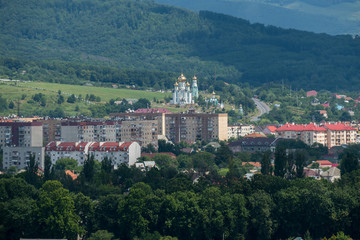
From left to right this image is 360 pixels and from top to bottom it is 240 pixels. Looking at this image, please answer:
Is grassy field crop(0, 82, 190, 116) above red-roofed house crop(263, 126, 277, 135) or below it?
above

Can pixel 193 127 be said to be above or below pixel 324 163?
above

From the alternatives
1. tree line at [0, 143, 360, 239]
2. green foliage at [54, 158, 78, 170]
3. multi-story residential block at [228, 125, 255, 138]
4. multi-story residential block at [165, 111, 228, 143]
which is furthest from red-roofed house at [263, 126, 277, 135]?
tree line at [0, 143, 360, 239]

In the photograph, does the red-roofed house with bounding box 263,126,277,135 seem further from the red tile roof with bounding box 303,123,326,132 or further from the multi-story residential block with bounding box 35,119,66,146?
the multi-story residential block with bounding box 35,119,66,146

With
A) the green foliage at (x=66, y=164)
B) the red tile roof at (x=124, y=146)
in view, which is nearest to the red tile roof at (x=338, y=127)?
the red tile roof at (x=124, y=146)

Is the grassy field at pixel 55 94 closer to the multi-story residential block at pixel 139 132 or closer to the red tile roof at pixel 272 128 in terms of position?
the red tile roof at pixel 272 128

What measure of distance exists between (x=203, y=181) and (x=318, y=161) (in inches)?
1298

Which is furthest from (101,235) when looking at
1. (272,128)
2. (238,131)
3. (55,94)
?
(55,94)

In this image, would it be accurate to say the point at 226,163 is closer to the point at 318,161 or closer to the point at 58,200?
the point at 318,161

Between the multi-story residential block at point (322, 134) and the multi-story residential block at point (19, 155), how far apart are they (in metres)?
40.4

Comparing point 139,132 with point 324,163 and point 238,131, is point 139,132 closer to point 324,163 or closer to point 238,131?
point 324,163

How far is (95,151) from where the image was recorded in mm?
102125

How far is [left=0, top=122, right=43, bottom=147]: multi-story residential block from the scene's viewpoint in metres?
111

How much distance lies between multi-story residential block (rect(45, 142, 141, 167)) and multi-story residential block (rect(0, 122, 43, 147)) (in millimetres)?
8110

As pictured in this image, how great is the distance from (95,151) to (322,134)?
122ft
